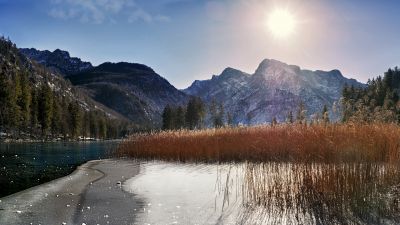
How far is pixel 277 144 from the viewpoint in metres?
15.4

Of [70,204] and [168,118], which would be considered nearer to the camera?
[70,204]

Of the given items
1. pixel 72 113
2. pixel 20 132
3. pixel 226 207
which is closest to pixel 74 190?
pixel 226 207

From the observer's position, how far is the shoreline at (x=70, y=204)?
7.55 meters

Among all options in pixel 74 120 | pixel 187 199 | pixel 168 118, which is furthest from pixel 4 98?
pixel 187 199

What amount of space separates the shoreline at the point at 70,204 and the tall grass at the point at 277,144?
12.7 ft

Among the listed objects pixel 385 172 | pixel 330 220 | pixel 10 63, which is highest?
pixel 10 63

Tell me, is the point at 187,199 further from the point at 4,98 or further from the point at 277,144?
the point at 4,98

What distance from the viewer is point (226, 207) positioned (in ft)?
26.7

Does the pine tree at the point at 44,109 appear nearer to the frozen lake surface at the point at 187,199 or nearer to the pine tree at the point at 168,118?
the pine tree at the point at 168,118

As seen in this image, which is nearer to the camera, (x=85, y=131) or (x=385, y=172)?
(x=385, y=172)

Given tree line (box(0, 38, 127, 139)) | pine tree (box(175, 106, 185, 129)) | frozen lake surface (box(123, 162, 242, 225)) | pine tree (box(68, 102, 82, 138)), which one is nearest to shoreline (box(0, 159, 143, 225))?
frozen lake surface (box(123, 162, 242, 225))

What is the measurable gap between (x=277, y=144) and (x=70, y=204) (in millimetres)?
8738

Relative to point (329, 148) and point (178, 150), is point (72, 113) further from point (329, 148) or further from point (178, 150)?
point (329, 148)

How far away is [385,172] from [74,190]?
8.25 meters
